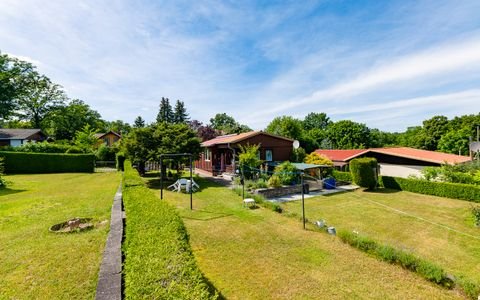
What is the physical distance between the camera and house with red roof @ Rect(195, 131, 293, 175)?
1884 centimetres

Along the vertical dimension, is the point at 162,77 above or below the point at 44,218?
above

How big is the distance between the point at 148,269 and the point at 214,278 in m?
2.22

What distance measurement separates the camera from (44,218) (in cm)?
741

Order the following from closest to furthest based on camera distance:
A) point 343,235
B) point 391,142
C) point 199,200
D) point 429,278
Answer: point 429,278, point 343,235, point 199,200, point 391,142

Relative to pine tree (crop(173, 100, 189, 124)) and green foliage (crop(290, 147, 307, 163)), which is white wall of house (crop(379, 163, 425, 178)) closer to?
green foliage (crop(290, 147, 307, 163))

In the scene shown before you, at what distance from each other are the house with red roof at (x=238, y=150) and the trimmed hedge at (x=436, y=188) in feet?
28.1

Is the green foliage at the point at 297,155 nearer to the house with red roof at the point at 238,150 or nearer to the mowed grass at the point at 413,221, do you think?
Answer: the house with red roof at the point at 238,150

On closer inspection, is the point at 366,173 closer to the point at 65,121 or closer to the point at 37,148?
the point at 37,148

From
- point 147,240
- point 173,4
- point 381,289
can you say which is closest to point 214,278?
point 147,240

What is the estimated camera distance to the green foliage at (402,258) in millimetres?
4555

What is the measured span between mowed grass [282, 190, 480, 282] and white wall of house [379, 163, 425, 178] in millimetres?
3376

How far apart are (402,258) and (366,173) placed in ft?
36.3

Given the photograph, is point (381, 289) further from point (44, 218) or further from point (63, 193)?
point (63, 193)

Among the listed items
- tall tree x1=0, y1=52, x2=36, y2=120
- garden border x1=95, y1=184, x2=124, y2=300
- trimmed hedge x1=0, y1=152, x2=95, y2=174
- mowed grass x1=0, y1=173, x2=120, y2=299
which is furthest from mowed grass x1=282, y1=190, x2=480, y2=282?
tall tree x1=0, y1=52, x2=36, y2=120
